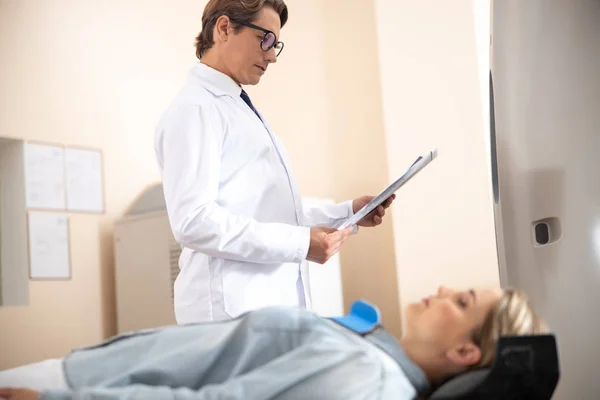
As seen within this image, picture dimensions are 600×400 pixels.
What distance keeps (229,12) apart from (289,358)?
0.91m

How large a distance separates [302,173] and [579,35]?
222cm

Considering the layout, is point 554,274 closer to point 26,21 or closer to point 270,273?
point 270,273

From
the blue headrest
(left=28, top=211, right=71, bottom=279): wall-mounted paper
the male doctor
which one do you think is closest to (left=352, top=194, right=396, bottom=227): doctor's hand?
the male doctor

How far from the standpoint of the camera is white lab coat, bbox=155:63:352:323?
4.95ft

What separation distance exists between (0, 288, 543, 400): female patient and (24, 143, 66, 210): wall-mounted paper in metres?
2.18

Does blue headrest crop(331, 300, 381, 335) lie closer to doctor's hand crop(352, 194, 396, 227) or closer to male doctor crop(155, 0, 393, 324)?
Answer: male doctor crop(155, 0, 393, 324)

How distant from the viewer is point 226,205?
63.7 inches

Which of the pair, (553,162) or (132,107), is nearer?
(553,162)


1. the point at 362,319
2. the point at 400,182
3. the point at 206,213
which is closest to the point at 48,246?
the point at 206,213

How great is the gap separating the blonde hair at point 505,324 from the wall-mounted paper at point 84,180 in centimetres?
258

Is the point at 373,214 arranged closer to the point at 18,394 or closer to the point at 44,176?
the point at 18,394

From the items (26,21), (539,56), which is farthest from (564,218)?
(26,21)

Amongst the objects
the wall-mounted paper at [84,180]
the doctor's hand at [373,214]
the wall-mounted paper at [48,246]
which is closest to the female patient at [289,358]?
the doctor's hand at [373,214]

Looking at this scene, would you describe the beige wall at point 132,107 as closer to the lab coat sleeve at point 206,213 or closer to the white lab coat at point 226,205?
the white lab coat at point 226,205
